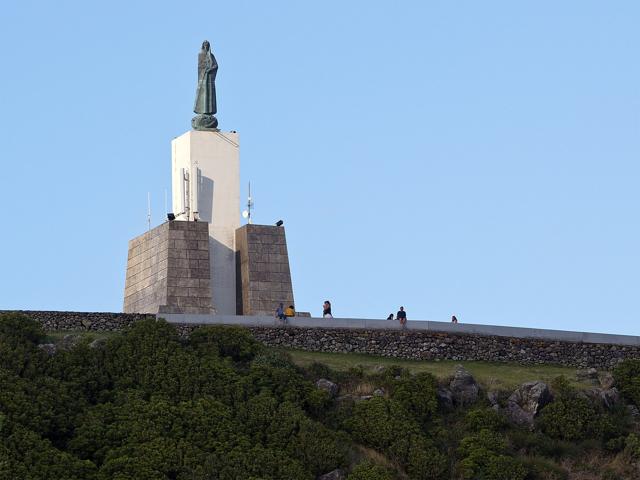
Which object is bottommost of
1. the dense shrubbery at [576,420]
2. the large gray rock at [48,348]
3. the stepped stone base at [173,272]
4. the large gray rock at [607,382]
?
the dense shrubbery at [576,420]

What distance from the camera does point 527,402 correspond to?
44.2m

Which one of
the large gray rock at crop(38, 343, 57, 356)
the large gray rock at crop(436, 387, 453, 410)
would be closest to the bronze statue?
the large gray rock at crop(38, 343, 57, 356)

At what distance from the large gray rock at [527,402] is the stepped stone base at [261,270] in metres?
7.75

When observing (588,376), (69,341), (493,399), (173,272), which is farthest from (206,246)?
(588,376)

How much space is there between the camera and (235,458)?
4059 cm

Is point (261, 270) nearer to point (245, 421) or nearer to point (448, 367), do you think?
point (448, 367)

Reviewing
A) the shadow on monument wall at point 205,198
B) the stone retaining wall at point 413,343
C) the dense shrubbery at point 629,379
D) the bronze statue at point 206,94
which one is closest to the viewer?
the dense shrubbery at point 629,379

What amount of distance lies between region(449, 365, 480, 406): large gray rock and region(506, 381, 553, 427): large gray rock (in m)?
0.77

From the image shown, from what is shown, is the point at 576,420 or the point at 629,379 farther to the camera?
the point at 629,379

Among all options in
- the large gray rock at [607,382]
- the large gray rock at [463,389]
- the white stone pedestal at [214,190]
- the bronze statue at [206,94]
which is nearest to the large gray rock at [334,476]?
the large gray rock at [463,389]

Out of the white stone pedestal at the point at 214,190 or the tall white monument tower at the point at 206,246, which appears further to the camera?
the white stone pedestal at the point at 214,190

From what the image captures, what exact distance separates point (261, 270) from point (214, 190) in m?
2.57

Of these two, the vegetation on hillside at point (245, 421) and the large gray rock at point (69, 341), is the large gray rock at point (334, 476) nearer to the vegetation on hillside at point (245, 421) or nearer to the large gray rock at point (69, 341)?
the vegetation on hillside at point (245, 421)

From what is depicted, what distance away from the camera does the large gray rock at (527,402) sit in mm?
43812
